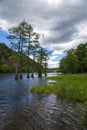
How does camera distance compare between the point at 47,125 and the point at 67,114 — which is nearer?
the point at 47,125

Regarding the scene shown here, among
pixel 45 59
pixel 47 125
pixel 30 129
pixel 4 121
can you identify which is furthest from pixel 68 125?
pixel 45 59

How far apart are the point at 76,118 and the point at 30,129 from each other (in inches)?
141

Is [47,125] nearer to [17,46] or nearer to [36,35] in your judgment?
[17,46]

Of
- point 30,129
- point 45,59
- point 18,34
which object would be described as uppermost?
point 18,34

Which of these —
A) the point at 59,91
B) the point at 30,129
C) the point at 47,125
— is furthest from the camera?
the point at 59,91

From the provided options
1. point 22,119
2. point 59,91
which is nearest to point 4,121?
point 22,119

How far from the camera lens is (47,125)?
10.9 m

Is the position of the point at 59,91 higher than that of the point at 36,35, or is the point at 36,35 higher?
the point at 36,35

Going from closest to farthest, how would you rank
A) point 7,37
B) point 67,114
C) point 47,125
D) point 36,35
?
point 47,125 → point 67,114 → point 7,37 → point 36,35

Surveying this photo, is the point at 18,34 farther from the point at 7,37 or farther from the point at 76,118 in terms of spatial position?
the point at 76,118

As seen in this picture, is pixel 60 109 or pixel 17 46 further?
pixel 17 46

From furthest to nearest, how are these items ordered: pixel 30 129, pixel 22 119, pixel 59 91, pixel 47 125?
pixel 59 91 → pixel 22 119 → pixel 47 125 → pixel 30 129

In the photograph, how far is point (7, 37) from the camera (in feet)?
207

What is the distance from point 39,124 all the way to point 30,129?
1078 millimetres
